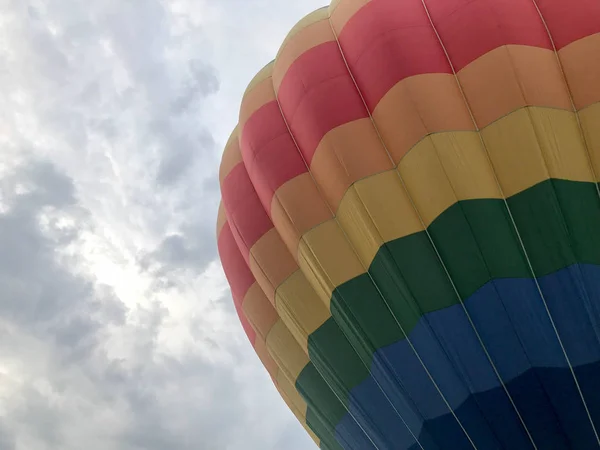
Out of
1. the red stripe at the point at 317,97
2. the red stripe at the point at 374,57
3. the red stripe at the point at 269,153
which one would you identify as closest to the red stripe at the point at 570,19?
the red stripe at the point at 374,57

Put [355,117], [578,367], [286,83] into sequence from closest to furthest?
[578,367] < [355,117] < [286,83]

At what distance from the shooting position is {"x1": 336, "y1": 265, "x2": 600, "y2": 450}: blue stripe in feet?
17.2

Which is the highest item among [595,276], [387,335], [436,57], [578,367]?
[436,57]

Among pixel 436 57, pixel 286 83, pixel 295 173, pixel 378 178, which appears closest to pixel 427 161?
pixel 378 178

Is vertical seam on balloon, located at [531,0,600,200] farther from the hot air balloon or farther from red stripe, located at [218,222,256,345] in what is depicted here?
red stripe, located at [218,222,256,345]

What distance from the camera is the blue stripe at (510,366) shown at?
206 inches

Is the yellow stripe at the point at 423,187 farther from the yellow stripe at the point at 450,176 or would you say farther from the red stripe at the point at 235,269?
the red stripe at the point at 235,269

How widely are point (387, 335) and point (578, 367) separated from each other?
152 centimetres

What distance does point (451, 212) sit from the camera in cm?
557

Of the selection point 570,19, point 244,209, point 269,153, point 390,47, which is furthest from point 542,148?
point 244,209

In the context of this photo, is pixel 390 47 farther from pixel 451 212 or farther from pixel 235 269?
pixel 235 269

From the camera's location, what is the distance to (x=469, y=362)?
5.51 metres

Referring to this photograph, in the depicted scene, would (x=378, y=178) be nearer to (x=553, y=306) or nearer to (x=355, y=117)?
(x=355, y=117)

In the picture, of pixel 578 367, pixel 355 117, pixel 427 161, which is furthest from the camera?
pixel 355 117
